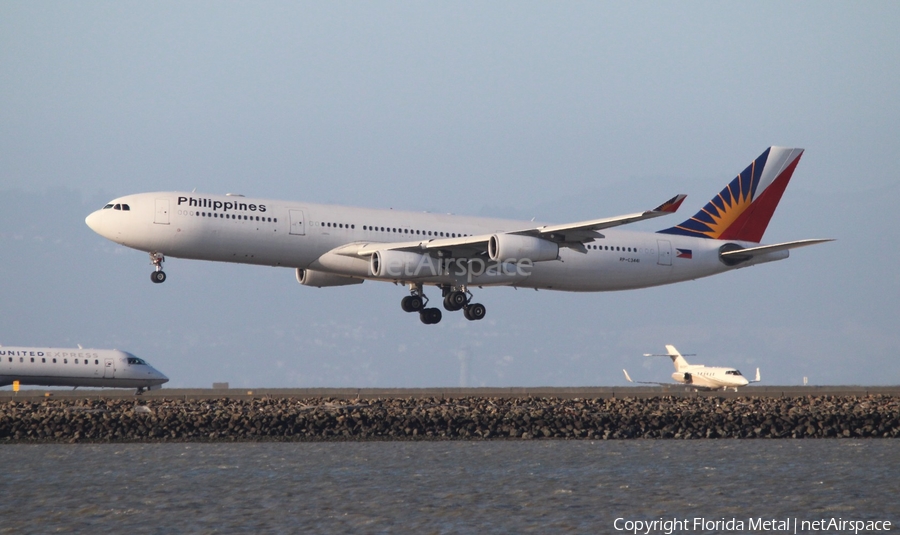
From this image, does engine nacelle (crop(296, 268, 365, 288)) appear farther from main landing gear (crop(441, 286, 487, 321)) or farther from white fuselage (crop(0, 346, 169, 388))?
white fuselage (crop(0, 346, 169, 388))

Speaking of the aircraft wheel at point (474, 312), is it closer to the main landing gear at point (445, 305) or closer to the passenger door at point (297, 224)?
the main landing gear at point (445, 305)

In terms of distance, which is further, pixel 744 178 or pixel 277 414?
pixel 744 178

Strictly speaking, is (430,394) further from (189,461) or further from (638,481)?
(638,481)

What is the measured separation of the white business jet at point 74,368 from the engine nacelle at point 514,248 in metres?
23.8

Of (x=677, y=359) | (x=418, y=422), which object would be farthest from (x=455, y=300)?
(x=677, y=359)

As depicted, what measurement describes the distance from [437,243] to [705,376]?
35.5m

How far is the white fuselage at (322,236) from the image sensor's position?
Result: 4919 centimetres

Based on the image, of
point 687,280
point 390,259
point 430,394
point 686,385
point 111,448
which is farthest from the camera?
point 686,385

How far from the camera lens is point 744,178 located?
2530 inches

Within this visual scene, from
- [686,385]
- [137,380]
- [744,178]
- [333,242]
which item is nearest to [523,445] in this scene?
[333,242]

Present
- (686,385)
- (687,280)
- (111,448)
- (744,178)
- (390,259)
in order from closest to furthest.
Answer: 1. (111,448)
2. (390,259)
3. (687,280)
4. (744,178)
5. (686,385)

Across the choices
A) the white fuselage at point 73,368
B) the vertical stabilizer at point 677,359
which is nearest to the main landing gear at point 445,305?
the white fuselage at point 73,368

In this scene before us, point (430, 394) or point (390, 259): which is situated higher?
point (390, 259)

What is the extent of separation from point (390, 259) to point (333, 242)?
2520 millimetres
